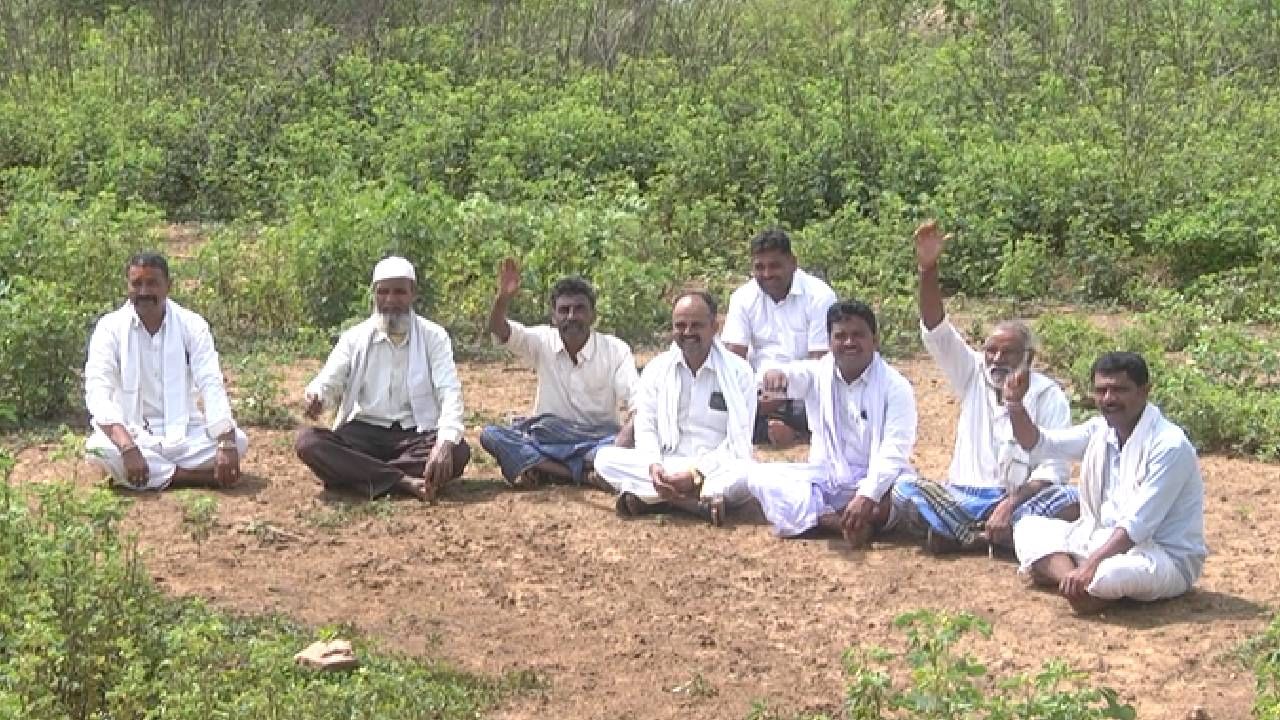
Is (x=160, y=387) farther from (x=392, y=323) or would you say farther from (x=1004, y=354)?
(x=1004, y=354)

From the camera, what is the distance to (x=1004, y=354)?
7660 mm

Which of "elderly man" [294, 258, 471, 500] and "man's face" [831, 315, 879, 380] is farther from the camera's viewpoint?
"elderly man" [294, 258, 471, 500]

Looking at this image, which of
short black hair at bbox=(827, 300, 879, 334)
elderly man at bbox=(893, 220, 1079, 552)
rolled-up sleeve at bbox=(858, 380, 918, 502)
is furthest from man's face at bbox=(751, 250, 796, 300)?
elderly man at bbox=(893, 220, 1079, 552)

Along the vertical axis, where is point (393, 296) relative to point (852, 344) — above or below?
above

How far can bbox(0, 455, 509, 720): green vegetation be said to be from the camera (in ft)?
18.2

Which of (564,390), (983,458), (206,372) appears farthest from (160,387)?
(983,458)

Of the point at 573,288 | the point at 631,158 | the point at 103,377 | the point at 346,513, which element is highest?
the point at 631,158

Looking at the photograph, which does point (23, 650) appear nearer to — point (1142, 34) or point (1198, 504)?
point (1198, 504)

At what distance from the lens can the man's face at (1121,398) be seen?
700 centimetres

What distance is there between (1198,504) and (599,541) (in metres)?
2.40

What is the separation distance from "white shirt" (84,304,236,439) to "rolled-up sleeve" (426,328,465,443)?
35.3 inches

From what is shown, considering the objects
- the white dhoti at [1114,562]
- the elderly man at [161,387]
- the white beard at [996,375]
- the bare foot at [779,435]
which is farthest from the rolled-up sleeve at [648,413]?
the white dhoti at [1114,562]

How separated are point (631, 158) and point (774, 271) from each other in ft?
17.2

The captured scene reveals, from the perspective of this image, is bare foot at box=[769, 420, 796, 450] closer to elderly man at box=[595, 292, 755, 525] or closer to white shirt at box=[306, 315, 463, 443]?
elderly man at box=[595, 292, 755, 525]
